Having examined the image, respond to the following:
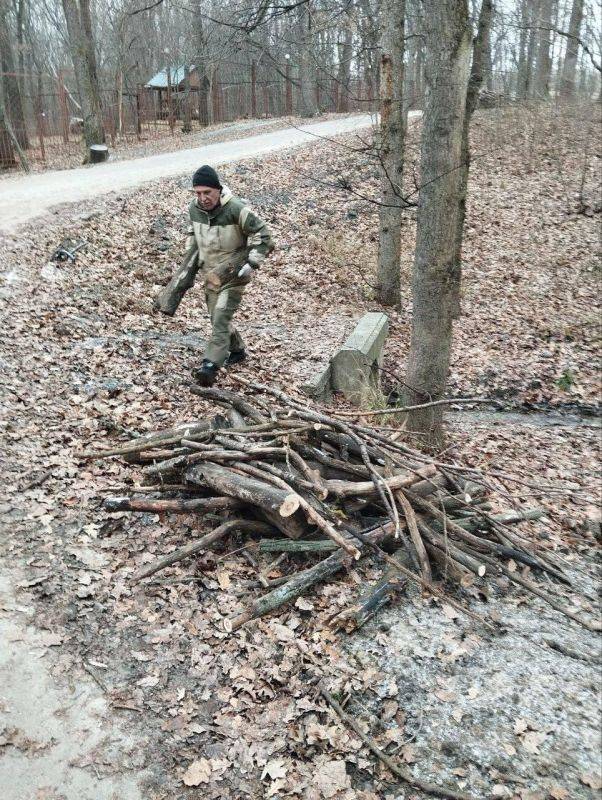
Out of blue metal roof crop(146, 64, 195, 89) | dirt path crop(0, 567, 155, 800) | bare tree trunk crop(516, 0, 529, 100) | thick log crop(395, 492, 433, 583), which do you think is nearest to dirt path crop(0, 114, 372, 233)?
bare tree trunk crop(516, 0, 529, 100)

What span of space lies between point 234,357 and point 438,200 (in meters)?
3.37

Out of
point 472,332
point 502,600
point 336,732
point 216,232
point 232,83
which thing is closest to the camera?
point 336,732

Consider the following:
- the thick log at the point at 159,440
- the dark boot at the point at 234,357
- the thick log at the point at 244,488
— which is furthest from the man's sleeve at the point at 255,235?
the thick log at the point at 244,488

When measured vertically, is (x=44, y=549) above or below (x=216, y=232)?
below

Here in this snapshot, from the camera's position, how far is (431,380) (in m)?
6.36

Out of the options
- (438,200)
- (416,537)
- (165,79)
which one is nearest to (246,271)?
(438,200)

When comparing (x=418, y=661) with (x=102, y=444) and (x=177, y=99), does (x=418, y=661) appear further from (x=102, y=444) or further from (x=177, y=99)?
(x=177, y=99)

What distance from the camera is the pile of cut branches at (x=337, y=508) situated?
445 centimetres

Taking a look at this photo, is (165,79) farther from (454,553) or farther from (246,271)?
(454,553)

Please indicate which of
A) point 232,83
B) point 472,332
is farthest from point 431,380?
point 232,83

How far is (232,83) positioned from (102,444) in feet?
112

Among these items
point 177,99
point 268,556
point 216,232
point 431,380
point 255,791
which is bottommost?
point 255,791

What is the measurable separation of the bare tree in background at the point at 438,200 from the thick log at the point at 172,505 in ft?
7.99

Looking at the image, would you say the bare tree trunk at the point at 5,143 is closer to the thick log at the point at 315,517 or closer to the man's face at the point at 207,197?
the man's face at the point at 207,197
